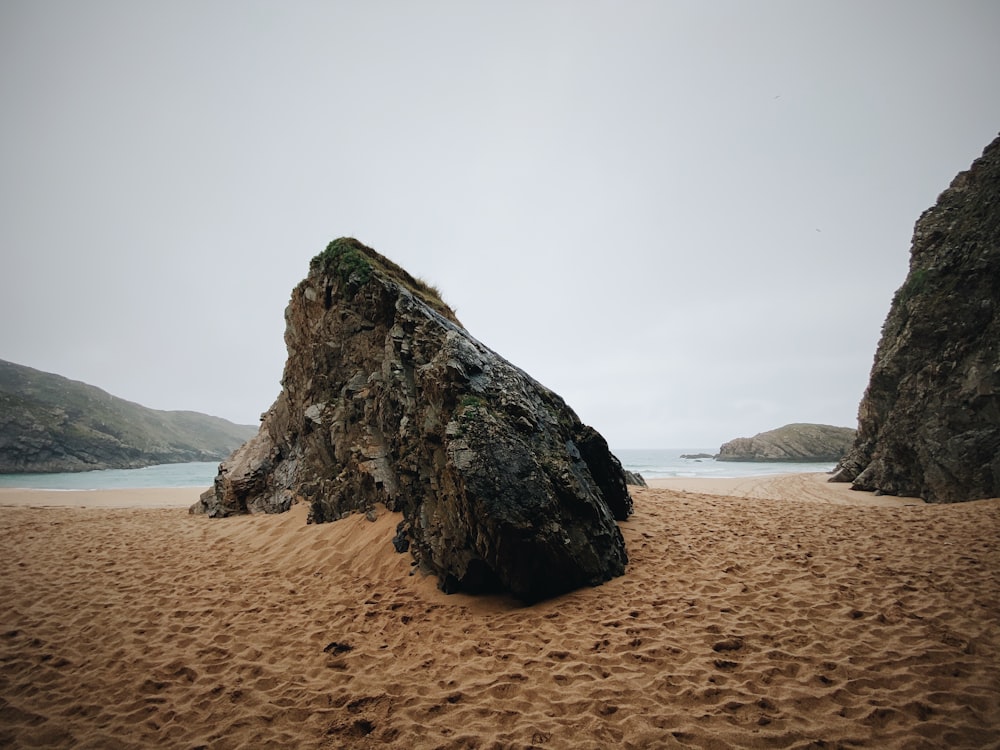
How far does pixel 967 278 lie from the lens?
517 inches

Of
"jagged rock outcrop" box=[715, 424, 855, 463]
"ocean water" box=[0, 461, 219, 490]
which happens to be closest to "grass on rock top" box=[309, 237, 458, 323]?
"ocean water" box=[0, 461, 219, 490]

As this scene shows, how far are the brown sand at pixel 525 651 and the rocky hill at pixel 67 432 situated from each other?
63.2 metres

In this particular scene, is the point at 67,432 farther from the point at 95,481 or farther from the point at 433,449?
the point at 433,449

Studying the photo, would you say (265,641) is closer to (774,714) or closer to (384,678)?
(384,678)

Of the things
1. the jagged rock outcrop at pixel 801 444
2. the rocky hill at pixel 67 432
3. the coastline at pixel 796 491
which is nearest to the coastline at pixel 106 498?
the coastline at pixel 796 491

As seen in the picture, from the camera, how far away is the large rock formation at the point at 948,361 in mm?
11914

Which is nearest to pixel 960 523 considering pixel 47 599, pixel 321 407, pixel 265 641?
pixel 265 641

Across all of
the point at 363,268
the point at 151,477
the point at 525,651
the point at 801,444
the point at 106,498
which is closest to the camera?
the point at 525,651

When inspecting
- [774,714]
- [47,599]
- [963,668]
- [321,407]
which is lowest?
[47,599]

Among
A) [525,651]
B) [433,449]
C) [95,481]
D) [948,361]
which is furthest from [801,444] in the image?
[95,481]

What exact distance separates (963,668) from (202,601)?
32.1ft

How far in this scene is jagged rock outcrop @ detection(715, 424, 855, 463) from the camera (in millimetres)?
45938

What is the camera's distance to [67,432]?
177 ft

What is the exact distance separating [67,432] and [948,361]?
87.6m
